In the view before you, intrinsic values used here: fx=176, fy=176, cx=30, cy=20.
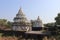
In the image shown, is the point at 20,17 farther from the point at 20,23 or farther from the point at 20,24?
the point at 20,24

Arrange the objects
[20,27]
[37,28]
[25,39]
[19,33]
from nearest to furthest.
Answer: [25,39] → [19,33] → [20,27] → [37,28]

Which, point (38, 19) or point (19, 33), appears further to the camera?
point (38, 19)

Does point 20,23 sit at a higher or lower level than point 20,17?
lower

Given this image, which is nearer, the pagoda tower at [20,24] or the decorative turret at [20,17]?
the pagoda tower at [20,24]

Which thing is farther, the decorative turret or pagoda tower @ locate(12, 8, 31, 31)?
the decorative turret

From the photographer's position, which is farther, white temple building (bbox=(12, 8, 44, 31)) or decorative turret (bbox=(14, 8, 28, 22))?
decorative turret (bbox=(14, 8, 28, 22))

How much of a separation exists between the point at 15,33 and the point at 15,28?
11.9 feet

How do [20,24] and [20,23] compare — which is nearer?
[20,24]

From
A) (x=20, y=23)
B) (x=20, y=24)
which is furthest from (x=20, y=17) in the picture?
(x=20, y=24)

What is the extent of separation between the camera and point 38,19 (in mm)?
35656

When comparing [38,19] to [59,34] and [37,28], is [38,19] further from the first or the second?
[59,34]

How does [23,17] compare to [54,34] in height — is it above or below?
above

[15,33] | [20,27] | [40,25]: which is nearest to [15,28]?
[20,27]

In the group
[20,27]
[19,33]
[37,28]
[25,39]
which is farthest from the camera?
[37,28]
